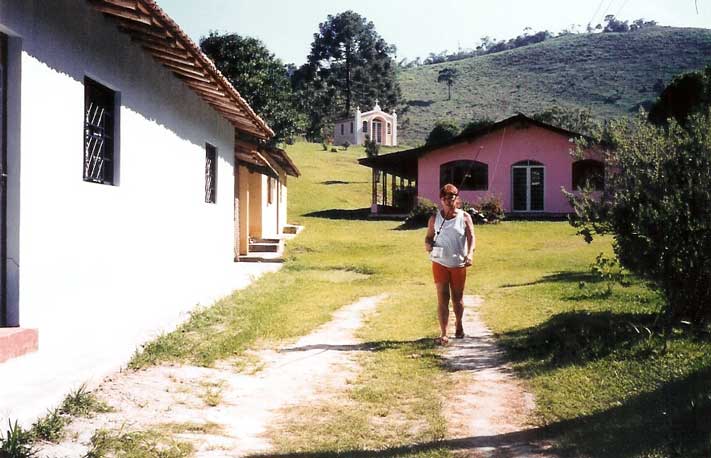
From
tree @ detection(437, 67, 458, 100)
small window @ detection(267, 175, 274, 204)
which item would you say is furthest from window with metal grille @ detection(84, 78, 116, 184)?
tree @ detection(437, 67, 458, 100)

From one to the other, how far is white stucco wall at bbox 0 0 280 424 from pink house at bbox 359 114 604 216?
64.1 feet

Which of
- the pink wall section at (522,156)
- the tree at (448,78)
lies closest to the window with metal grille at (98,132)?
the pink wall section at (522,156)

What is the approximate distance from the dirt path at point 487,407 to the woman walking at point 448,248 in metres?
0.46

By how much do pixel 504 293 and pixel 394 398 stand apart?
646 cm

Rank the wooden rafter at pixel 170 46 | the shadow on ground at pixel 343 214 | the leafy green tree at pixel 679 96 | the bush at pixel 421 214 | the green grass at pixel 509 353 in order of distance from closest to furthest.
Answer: the green grass at pixel 509 353 < the wooden rafter at pixel 170 46 < the bush at pixel 421 214 < the leafy green tree at pixel 679 96 < the shadow on ground at pixel 343 214

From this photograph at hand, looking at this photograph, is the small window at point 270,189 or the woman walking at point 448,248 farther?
the small window at point 270,189

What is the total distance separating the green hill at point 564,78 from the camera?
279 ft

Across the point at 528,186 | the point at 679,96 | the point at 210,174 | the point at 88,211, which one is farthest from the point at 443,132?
the point at 88,211

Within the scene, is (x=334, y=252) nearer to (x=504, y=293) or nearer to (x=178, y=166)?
(x=504, y=293)

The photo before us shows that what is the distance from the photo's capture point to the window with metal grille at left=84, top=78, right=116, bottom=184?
6.70 metres

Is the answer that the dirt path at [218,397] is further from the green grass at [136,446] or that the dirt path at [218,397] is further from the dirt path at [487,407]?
the dirt path at [487,407]

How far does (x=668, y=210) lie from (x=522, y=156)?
2271 centimetres

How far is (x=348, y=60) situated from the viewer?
76.8m

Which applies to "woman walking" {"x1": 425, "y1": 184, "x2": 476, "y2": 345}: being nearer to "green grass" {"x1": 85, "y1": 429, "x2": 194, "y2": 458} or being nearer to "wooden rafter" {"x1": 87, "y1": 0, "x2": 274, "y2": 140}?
"wooden rafter" {"x1": 87, "y1": 0, "x2": 274, "y2": 140}
